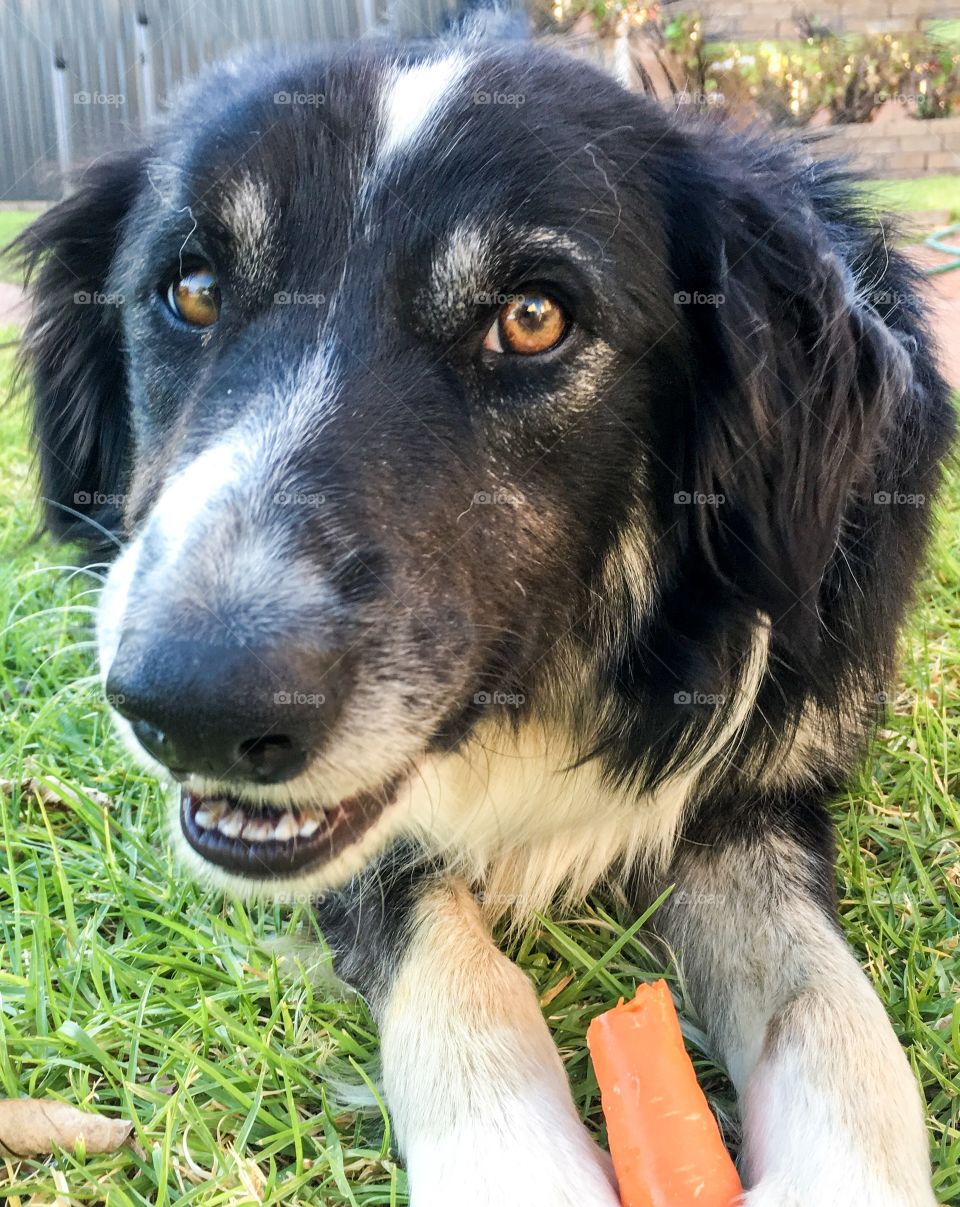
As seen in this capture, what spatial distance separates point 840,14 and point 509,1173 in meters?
10.1

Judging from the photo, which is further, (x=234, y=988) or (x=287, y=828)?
(x=234, y=988)

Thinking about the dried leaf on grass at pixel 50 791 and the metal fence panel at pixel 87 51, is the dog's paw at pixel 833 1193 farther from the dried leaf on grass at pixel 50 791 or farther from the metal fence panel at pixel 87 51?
the metal fence panel at pixel 87 51

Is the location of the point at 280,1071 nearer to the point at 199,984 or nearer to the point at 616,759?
the point at 199,984

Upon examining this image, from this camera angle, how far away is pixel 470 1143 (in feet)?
5.60

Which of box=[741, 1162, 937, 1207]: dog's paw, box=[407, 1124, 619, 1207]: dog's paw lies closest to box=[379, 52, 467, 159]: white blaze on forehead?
box=[407, 1124, 619, 1207]: dog's paw

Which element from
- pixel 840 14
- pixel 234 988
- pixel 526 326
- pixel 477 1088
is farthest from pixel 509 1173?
pixel 840 14

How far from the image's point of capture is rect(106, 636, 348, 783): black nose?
60.5 inches

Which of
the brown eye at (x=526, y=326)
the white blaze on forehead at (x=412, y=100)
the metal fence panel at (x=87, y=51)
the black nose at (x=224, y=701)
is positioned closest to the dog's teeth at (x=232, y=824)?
the black nose at (x=224, y=701)

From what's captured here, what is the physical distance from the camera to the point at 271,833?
1.89 metres

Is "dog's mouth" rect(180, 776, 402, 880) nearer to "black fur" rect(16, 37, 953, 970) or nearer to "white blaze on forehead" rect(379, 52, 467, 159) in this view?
"black fur" rect(16, 37, 953, 970)

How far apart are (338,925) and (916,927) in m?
1.21

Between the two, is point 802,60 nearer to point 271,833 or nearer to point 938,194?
point 938,194

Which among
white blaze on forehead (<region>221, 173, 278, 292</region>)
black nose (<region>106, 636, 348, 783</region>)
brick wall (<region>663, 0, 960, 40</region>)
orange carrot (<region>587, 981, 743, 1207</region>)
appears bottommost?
orange carrot (<region>587, 981, 743, 1207</region>)

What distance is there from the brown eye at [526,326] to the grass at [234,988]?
3.88 ft
